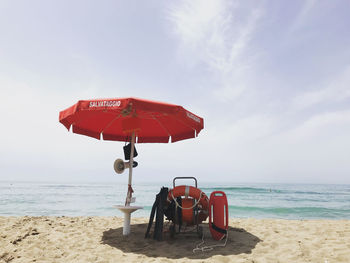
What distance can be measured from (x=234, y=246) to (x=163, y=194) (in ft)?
4.49

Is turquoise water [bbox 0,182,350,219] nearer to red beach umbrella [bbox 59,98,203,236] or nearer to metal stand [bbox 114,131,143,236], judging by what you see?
metal stand [bbox 114,131,143,236]

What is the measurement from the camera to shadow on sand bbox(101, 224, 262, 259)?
3.13 metres

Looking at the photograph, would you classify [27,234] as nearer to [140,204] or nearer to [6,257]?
[6,257]

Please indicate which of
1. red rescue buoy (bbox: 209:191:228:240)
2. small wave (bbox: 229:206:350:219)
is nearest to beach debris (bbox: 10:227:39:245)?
red rescue buoy (bbox: 209:191:228:240)

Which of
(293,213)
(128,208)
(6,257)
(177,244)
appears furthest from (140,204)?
(6,257)

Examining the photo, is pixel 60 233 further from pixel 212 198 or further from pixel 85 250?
pixel 212 198

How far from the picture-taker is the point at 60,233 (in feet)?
13.7

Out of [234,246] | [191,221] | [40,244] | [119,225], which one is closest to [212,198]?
[191,221]

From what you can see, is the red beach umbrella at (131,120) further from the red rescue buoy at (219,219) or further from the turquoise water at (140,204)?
the turquoise water at (140,204)

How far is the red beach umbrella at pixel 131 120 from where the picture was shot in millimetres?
3344

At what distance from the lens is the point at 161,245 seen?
355 cm

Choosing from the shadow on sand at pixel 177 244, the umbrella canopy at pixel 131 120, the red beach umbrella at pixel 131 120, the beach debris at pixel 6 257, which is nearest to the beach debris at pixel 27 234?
the beach debris at pixel 6 257

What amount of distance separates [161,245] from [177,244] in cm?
26

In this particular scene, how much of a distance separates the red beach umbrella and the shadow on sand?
65cm
